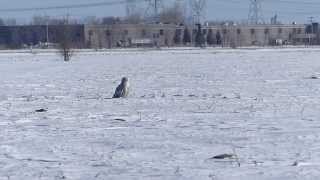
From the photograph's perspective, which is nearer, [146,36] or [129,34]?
[129,34]

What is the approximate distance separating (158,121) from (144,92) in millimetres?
8522

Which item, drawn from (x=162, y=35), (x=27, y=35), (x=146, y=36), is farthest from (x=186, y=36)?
(x=27, y=35)

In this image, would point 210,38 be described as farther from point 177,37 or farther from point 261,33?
point 261,33

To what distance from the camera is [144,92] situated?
22.7 m

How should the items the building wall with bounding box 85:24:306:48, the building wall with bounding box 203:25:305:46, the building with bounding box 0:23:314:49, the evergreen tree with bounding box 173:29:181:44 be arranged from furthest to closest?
the building wall with bounding box 203:25:305:46
the evergreen tree with bounding box 173:29:181:44
the building wall with bounding box 85:24:306:48
the building with bounding box 0:23:314:49

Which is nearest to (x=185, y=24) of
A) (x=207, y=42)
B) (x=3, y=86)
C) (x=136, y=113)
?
(x=207, y=42)

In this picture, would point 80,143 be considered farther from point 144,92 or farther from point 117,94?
point 144,92

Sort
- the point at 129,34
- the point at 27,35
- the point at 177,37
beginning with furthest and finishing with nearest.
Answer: the point at 27,35, the point at 177,37, the point at 129,34

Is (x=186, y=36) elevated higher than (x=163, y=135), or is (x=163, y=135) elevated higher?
(x=163, y=135)

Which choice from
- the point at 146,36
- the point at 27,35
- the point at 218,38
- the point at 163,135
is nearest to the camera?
the point at 163,135

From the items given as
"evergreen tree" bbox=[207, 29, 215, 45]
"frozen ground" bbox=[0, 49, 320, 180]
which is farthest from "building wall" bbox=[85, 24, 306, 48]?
"frozen ground" bbox=[0, 49, 320, 180]

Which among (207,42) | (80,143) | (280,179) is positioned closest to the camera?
(280,179)

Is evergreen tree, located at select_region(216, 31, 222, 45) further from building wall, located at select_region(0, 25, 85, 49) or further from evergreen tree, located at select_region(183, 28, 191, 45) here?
building wall, located at select_region(0, 25, 85, 49)

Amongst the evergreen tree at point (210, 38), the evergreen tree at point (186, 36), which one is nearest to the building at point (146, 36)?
the evergreen tree at point (210, 38)
